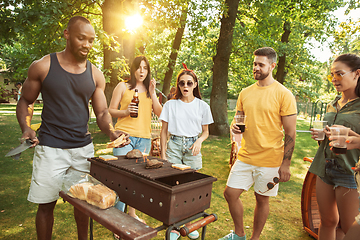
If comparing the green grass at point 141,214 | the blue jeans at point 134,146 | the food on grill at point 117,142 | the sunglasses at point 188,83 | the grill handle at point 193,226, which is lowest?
the green grass at point 141,214

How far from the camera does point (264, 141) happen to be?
3014 mm

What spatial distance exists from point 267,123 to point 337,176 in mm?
933

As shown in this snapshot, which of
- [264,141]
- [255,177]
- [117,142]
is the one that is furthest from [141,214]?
[264,141]

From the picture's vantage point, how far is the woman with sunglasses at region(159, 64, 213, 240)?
333cm

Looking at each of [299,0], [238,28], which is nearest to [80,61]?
[238,28]

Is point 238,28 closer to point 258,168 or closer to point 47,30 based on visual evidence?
point 47,30

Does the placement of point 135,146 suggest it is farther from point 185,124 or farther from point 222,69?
point 222,69

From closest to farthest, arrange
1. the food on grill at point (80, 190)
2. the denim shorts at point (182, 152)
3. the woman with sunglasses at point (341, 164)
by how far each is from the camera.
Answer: the food on grill at point (80, 190) → the woman with sunglasses at point (341, 164) → the denim shorts at point (182, 152)

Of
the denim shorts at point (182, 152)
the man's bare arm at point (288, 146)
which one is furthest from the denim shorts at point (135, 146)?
the man's bare arm at point (288, 146)

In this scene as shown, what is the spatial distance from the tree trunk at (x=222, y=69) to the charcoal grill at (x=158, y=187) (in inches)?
366

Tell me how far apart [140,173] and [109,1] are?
8360 millimetres

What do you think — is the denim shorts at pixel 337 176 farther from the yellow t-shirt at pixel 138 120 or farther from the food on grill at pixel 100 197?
the yellow t-shirt at pixel 138 120

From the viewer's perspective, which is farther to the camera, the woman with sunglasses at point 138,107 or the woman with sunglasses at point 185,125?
the woman with sunglasses at point 138,107

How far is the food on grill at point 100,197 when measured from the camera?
1.99 metres
